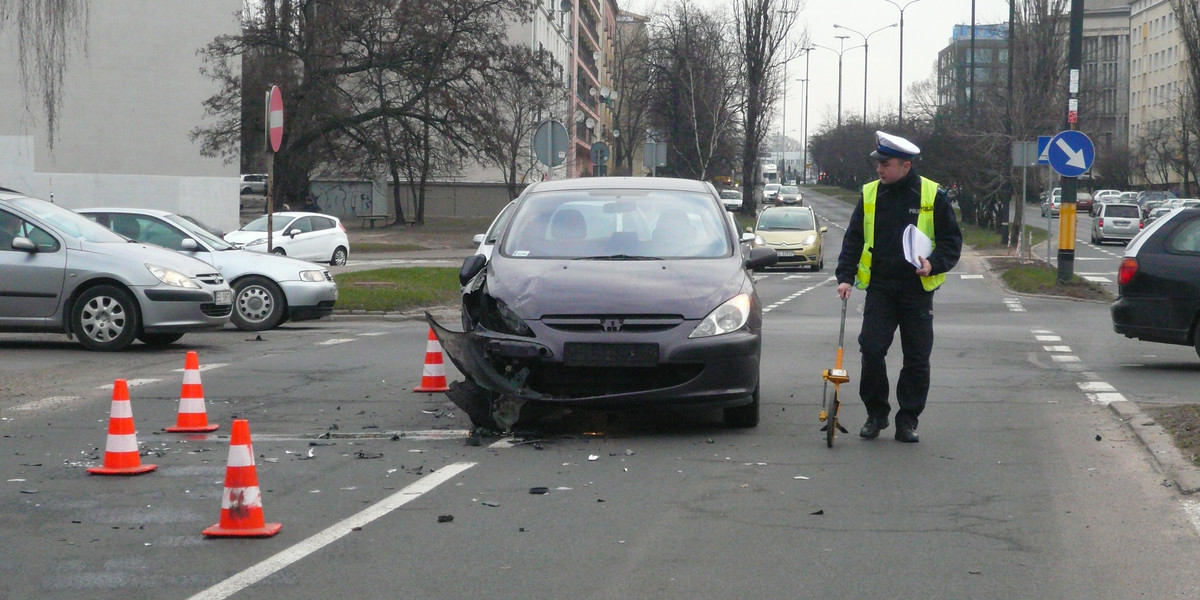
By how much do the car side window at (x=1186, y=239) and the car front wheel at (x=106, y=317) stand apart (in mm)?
9880

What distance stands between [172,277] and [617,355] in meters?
7.14

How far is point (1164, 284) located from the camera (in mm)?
12555

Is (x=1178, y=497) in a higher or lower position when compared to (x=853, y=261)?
lower

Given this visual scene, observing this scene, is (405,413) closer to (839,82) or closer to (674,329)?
(674,329)

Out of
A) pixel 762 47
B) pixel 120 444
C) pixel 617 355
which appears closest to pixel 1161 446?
pixel 617 355

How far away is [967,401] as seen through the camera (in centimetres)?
1006

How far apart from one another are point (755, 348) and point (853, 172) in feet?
350

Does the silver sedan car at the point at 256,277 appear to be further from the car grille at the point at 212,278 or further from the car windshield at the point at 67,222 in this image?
the car windshield at the point at 67,222

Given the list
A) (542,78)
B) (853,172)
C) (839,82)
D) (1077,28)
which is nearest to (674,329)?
(1077,28)

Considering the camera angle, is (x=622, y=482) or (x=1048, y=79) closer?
(x=622, y=482)

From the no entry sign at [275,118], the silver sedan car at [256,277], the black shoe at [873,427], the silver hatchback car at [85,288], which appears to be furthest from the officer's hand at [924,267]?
the no entry sign at [275,118]

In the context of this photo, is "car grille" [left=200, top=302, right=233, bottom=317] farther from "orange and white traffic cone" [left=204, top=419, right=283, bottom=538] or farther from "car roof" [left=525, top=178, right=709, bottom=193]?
"orange and white traffic cone" [left=204, top=419, right=283, bottom=538]

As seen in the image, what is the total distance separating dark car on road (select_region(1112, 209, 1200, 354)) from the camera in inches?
489

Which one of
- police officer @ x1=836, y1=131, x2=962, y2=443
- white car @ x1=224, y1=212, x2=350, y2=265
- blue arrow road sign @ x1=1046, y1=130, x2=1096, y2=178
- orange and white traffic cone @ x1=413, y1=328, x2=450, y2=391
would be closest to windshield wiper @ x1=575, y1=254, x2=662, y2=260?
police officer @ x1=836, y1=131, x2=962, y2=443
